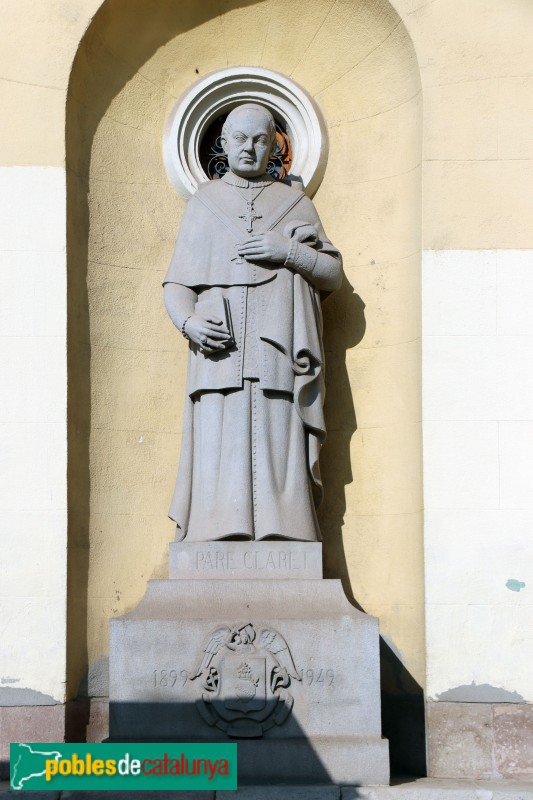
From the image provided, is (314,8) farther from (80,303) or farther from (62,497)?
(62,497)

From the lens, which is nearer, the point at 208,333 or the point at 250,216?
the point at 208,333

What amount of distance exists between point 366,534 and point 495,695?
54.9 inches

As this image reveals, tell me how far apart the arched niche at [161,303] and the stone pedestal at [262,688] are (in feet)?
3.07

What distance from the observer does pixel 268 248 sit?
30.8 ft

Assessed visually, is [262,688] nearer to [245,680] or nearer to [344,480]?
[245,680]

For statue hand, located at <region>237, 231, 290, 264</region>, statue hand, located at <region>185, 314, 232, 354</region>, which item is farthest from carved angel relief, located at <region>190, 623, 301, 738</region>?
statue hand, located at <region>237, 231, 290, 264</region>

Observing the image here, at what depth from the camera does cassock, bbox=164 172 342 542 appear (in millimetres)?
9242

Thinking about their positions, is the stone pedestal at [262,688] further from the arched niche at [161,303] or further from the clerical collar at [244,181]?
the clerical collar at [244,181]

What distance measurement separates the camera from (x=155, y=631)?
345 inches

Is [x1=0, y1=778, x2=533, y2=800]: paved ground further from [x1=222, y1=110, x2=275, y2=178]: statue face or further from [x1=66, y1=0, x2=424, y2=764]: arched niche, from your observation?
[x1=222, y1=110, x2=275, y2=178]: statue face

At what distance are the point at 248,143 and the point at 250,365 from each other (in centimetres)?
142

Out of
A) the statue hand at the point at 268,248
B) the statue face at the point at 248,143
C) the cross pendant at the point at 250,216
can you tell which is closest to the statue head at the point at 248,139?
the statue face at the point at 248,143

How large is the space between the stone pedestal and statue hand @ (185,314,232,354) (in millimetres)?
1584

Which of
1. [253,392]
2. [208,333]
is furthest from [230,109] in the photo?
[253,392]
